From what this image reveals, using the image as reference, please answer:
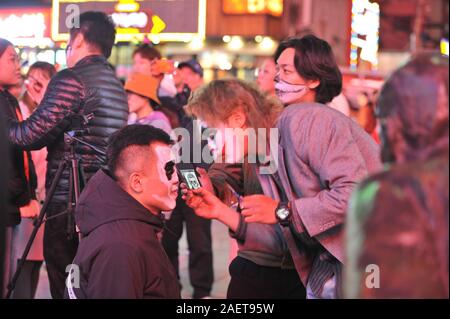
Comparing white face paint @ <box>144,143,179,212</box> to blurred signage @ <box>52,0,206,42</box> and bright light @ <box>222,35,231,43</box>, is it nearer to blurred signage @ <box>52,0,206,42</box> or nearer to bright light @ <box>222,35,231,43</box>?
blurred signage @ <box>52,0,206,42</box>

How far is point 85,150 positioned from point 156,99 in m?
2.12

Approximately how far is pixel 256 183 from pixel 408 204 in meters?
2.78

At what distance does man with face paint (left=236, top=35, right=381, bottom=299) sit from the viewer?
12.4 feet

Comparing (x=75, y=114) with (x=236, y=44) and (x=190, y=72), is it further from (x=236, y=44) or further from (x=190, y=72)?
(x=236, y=44)

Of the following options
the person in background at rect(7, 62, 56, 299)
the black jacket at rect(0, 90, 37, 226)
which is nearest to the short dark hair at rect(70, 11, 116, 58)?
the black jacket at rect(0, 90, 37, 226)

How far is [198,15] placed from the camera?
20.2ft

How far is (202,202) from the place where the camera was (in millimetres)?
3961

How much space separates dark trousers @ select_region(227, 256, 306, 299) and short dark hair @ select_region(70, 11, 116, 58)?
5.84 ft

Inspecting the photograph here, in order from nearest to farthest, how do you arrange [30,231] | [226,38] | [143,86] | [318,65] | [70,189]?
[318,65] < [70,189] < [30,231] < [143,86] < [226,38]

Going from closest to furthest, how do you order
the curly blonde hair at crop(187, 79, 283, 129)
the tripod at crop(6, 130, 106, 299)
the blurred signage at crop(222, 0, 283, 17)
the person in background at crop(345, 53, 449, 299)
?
the person in background at crop(345, 53, 449, 299) → the curly blonde hair at crop(187, 79, 283, 129) → the tripod at crop(6, 130, 106, 299) → the blurred signage at crop(222, 0, 283, 17)

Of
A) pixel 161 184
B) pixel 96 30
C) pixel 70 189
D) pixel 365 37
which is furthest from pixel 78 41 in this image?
pixel 365 37

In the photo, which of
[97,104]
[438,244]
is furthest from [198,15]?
[438,244]

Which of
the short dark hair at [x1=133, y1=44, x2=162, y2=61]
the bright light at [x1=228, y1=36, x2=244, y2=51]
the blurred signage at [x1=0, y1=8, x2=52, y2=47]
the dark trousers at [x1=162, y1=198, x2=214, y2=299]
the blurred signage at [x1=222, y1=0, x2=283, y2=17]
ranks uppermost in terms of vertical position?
the blurred signage at [x1=222, y1=0, x2=283, y2=17]

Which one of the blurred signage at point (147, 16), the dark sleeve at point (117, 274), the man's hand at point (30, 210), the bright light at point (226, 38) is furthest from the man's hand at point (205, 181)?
the bright light at point (226, 38)
